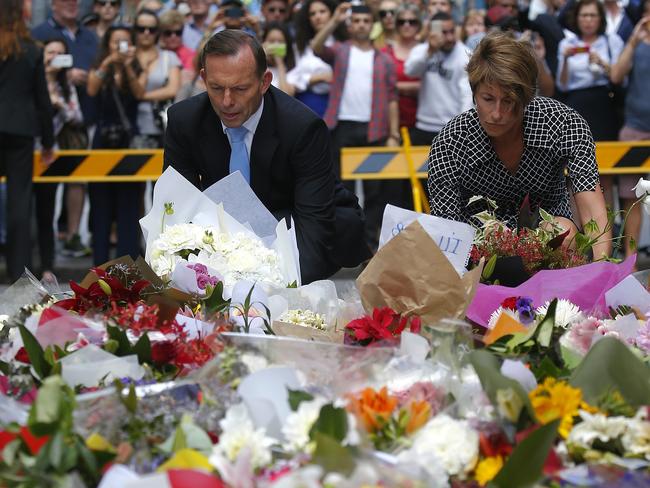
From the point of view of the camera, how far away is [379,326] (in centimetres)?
291

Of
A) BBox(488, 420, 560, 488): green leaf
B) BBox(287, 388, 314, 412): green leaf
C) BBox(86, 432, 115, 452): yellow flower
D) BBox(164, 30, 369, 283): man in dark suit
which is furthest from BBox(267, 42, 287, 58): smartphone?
BBox(488, 420, 560, 488): green leaf

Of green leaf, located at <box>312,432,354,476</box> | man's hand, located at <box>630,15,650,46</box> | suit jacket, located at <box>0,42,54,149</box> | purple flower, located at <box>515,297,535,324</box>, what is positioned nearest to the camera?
green leaf, located at <box>312,432,354,476</box>

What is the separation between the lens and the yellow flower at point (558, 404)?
2211mm

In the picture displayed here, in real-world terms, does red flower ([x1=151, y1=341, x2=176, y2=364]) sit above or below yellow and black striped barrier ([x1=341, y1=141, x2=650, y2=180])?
above

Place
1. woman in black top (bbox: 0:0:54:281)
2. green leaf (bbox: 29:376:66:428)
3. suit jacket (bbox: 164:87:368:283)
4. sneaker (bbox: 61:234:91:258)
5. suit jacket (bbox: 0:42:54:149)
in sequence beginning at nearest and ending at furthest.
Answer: green leaf (bbox: 29:376:66:428)
suit jacket (bbox: 164:87:368:283)
woman in black top (bbox: 0:0:54:281)
suit jacket (bbox: 0:42:54:149)
sneaker (bbox: 61:234:91:258)

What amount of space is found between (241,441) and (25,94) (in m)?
5.72

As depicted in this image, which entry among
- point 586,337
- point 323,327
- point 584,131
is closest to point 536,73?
point 584,131

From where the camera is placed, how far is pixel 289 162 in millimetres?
4543

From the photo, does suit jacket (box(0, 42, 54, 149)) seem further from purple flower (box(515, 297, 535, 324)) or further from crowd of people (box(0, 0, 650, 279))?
purple flower (box(515, 297, 535, 324))

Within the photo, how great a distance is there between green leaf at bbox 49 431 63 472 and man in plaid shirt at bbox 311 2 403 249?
6.23m

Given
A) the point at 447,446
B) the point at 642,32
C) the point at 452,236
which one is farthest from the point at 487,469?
the point at 642,32

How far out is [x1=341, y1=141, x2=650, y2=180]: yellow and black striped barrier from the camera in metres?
7.77

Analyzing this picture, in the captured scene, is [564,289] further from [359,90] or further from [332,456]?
[359,90]

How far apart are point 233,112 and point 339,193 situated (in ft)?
2.59
